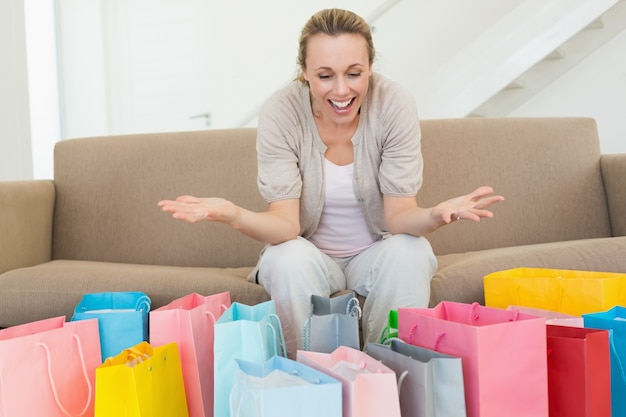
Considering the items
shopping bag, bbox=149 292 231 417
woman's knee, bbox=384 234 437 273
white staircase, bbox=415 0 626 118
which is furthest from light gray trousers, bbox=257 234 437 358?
white staircase, bbox=415 0 626 118

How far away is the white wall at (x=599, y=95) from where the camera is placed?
467cm

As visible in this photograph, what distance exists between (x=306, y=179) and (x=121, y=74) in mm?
3557

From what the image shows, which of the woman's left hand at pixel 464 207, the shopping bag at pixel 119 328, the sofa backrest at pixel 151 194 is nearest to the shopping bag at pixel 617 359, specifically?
the woman's left hand at pixel 464 207

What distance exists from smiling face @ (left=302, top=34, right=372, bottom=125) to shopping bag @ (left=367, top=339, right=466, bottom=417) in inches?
31.3

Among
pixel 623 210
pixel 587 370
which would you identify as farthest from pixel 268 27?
pixel 587 370

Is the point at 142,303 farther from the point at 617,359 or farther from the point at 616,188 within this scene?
the point at 616,188

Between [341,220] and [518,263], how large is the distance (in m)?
0.50

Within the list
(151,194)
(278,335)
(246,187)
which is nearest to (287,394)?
(278,335)

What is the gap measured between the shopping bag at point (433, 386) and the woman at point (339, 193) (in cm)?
50

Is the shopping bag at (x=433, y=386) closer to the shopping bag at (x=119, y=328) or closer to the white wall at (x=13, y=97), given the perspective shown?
the shopping bag at (x=119, y=328)

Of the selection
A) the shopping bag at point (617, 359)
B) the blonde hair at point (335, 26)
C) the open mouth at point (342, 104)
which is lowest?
the shopping bag at point (617, 359)

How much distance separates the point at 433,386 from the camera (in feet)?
3.68

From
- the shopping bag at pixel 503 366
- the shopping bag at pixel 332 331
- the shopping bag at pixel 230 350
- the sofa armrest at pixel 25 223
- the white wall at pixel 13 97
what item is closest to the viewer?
the shopping bag at pixel 503 366

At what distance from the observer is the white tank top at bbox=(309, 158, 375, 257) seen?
1891mm
